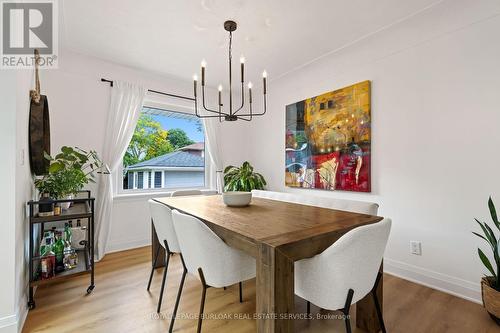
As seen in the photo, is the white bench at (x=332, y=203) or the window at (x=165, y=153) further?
the window at (x=165, y=153)

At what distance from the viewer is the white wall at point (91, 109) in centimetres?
284

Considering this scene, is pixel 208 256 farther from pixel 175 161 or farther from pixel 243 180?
pixel 175 161

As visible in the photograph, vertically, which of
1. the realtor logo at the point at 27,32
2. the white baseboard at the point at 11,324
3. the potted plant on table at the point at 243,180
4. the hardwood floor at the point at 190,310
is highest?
the realtor logo at the point at 27,32

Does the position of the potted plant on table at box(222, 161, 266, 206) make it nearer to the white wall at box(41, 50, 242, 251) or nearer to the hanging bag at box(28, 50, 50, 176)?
the white wall at box(41, 50, 242, 251)

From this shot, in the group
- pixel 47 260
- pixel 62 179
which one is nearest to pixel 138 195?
pixel 62 179

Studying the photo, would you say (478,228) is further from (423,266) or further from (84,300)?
(84,300)

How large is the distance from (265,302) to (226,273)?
39 cm

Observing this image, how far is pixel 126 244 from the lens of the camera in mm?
3268

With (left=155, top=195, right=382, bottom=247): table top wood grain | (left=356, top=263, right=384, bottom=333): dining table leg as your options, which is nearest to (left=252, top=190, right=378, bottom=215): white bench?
(left=155, top=195, right=382, bottom=247): table top wood grain

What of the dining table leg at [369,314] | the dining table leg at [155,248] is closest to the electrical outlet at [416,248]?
the dining table leg at [369,314]

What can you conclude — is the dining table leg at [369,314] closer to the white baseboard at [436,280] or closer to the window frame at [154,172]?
the white baseboard at [436,280]

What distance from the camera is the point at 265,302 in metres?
1.08

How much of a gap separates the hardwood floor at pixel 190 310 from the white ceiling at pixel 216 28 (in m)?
2.54

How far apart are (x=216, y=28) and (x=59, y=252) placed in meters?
2.55
